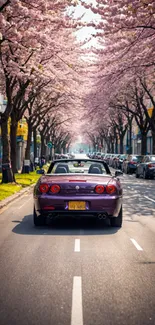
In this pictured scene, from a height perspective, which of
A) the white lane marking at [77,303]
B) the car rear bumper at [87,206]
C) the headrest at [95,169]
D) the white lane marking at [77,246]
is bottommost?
the white lane marking at [77,246]

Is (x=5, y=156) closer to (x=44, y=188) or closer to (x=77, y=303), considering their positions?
(x=44, y=188)

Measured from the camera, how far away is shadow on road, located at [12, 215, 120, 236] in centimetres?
1040

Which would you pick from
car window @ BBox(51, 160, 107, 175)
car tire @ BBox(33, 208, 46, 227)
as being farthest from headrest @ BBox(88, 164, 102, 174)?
car tire @ BBox(33, 208, 46, 227)

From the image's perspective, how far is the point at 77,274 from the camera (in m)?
Result: 6.71

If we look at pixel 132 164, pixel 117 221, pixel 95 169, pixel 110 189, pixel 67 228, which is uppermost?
pixel 95 169

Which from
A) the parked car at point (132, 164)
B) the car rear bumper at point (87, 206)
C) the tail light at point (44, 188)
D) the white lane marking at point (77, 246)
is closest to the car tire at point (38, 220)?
the car rear bumper at point (87, 206)

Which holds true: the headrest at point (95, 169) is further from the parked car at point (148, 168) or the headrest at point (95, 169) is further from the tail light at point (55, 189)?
the parked car at point (148, 168)

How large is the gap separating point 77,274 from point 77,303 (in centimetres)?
131

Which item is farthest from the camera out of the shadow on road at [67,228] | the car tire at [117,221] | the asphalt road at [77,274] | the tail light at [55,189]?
the car tire at [117,221]

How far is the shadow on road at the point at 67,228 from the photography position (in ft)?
34.1

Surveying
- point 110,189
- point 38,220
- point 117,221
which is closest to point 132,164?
point 117,221

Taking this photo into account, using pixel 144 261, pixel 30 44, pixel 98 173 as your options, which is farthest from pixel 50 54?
pixel 144 261

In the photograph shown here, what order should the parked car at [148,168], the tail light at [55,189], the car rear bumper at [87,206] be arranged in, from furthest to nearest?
the parked car at [148,168]
the tail light at [55,189]
the car rear bumper at [87,206]

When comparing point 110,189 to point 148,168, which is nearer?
point 110,189
